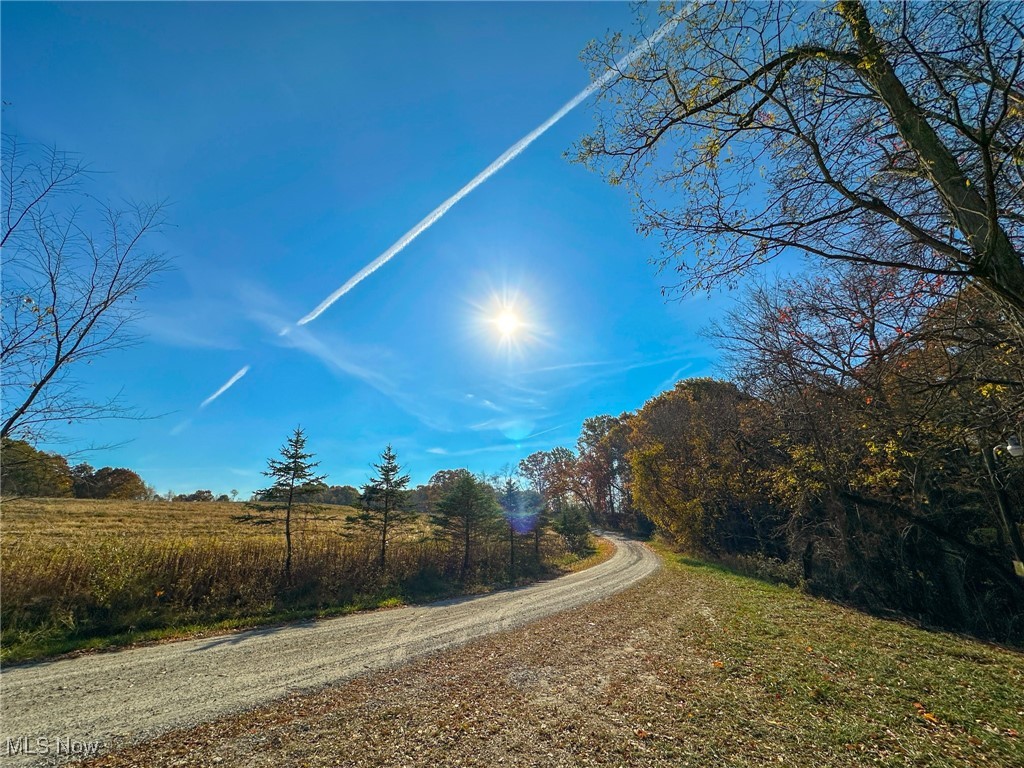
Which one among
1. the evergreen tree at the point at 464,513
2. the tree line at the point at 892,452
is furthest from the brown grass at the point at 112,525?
the tree line at the point at 892,452

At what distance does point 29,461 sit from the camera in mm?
3828

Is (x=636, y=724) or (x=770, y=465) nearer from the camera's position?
(x=636, y=724)

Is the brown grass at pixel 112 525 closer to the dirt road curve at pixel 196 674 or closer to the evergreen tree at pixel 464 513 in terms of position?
the evergreen tree at pixel 464 513

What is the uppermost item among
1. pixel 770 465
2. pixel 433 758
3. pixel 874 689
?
pixel 770 465

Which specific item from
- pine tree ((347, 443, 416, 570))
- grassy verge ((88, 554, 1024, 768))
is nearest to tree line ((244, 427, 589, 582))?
pine tree ((347, 443, 416, 570))

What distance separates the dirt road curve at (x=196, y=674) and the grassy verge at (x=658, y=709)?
2.27 ft

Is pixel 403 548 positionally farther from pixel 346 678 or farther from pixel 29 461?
pixel 29 461

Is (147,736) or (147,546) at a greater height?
(147,546)

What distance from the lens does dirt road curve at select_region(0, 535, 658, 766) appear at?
4.71 meters

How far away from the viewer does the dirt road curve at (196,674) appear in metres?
4.71

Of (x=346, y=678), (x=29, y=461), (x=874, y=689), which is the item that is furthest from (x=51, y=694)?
(x=874, y=689)

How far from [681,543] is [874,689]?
→ 24013 millimetres

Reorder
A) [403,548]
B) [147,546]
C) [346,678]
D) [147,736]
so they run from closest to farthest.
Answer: [147,736] < [346,678] < [147,546] < [403,548]

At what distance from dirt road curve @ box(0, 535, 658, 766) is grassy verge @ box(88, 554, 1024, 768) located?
69 centimetres
